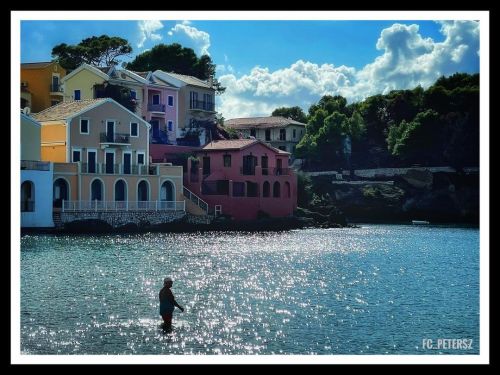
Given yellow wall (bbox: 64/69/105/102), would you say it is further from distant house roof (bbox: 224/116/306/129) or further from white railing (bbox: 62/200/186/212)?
distant house roof (bbox: 224/116/306/129)

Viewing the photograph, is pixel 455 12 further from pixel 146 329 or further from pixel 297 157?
pixel 297 157

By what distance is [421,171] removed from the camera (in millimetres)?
37469

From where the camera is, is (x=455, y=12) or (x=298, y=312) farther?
(x=298, y=312)

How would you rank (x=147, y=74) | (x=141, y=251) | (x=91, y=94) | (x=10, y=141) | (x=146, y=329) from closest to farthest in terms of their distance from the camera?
1. (x=10, y=141)
2. (x=146, y=329)
3. (x=141, y=251)
4. (x=91, y=94)
5. (x=147, y=74)

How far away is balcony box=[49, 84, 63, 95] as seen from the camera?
94.7 ft

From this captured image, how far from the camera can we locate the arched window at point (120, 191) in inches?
1090

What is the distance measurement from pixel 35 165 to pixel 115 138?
159 inches

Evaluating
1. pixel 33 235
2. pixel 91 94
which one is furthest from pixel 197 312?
pixel 91 94

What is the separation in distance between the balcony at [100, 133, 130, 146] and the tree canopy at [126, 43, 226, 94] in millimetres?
5876

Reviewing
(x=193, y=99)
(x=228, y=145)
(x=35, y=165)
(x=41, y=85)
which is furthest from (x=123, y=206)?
(x=193, y=99)

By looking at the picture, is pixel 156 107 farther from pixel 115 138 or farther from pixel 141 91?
pixel 115 138

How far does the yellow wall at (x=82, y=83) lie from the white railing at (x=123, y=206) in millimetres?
4156

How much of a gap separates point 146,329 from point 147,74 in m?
20.6

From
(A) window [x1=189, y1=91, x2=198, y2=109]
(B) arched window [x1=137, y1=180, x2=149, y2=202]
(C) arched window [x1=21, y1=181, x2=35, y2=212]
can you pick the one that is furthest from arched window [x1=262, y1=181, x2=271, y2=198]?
(C) arched window [x1=21, y1=181, x2=35, y2=212]
